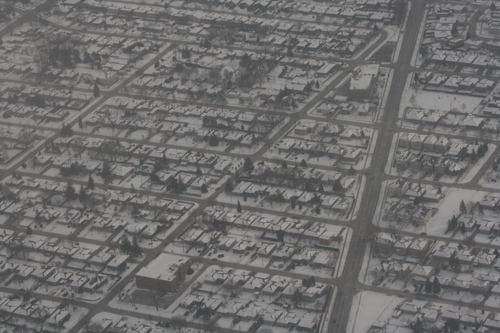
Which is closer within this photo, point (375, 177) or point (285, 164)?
point (375, 177)

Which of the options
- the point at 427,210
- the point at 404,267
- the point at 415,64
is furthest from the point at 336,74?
the point at 404,267

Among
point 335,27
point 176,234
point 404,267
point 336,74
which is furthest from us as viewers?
point 335,27

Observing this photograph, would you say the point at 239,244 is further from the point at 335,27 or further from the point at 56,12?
the point at 56,12

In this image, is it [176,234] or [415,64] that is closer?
[176,234]

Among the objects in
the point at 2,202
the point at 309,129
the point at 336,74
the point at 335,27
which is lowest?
the point at 2,202

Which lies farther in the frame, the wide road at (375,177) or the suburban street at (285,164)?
the suburban street at (285,164)

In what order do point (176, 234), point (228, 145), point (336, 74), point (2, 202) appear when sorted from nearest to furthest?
point (176, 234) < point (2, 202) < point (228, 145) < point (336, 74)

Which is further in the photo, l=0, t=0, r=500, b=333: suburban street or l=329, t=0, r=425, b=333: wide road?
l=0, t=0, r=500, b=333: suburban street

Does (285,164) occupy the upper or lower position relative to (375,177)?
lower
